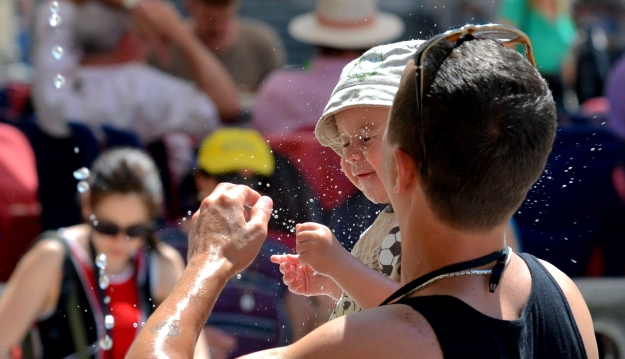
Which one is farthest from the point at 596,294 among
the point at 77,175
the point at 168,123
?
the point at 77,175

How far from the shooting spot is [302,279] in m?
1.61

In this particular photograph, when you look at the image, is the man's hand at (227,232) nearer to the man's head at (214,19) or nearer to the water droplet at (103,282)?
the water droplet at (103,282)

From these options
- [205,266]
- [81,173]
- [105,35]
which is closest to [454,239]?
[205,266]

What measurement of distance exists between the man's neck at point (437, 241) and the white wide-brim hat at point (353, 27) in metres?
2.15

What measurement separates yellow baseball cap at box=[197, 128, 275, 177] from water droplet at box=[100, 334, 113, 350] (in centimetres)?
71

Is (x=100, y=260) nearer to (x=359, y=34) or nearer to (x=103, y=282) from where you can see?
(x=103, y=282)

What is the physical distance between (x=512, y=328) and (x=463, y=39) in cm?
41

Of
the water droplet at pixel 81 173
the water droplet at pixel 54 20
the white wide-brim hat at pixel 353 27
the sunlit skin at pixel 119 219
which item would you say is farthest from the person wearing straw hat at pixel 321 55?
the water droplet at pixel 54 20

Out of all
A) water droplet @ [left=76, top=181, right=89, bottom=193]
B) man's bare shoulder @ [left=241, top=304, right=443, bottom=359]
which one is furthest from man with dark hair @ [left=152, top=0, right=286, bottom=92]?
man's bare shoulder @ [left=241, top=304, right=443, bottom=359]

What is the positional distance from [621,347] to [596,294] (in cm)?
32

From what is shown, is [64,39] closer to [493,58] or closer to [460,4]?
[460,4]

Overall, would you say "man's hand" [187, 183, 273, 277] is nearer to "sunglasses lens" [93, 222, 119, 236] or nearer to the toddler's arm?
the toddler's arm

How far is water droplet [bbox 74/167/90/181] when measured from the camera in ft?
12.7

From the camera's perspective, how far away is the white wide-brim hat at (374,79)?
1.54 meters
